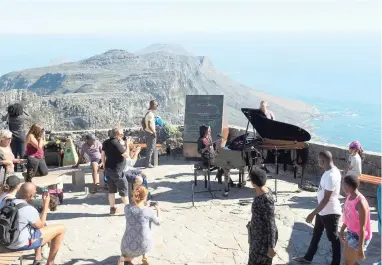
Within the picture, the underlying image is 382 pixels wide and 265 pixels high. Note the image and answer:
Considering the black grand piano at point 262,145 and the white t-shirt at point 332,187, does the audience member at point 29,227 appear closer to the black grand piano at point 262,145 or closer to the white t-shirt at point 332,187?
the white t-shirt at point 332,187

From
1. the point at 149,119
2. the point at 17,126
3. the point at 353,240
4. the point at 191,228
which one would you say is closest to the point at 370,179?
the point at 191,228

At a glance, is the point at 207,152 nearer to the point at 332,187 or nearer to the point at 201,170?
the point at 201,170

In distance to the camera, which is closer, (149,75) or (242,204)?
(242,204)

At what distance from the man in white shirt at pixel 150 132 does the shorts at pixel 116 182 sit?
3316 millimetres

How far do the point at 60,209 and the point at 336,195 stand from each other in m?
5.07

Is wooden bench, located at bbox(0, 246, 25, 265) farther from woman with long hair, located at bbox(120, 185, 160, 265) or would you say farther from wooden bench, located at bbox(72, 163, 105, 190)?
wooden bench, located at bbox(72, 163, 105, 190)

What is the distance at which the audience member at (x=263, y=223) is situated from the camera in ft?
17.0

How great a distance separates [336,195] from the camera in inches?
241

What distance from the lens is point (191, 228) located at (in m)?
8.14

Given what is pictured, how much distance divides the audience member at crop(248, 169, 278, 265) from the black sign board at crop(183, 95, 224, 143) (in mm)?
7837

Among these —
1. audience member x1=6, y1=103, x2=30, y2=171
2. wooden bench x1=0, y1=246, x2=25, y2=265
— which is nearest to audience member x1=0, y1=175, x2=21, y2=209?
wooden bench x1=0, y1=246, x2=25, y2=265

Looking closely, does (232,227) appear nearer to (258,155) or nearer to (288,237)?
(288,237)

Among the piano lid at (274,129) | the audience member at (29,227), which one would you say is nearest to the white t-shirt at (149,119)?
the piano lid at (274,129)

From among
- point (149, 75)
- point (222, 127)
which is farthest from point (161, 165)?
point (149, 75)
